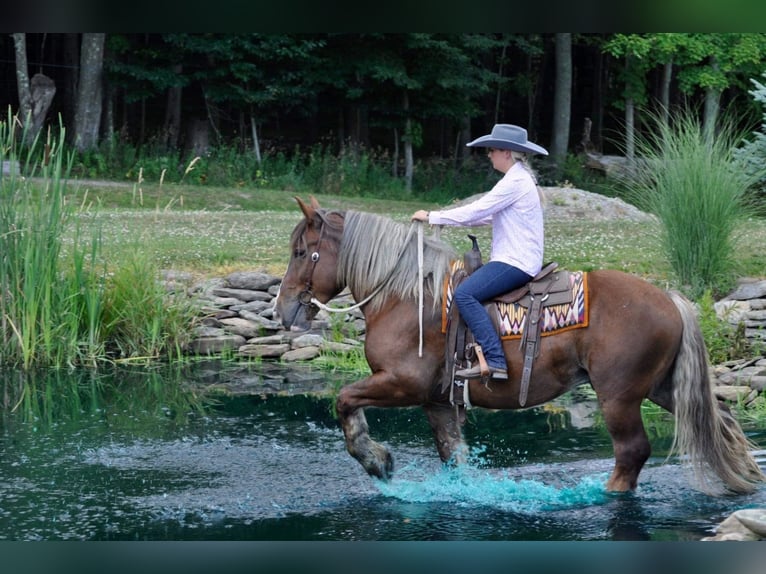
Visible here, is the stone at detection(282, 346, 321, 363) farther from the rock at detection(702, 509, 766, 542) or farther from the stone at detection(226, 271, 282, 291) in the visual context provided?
the rock at detection(702, 509, 766, 542)

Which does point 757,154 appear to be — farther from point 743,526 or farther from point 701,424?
point 743,526

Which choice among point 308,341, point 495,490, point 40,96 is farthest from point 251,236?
point 40,96

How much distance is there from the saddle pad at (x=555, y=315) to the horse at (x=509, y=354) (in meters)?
0.05

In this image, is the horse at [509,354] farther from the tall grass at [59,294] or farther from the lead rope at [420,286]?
the tall grass at [59,294]

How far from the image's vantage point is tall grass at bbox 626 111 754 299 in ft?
35.9

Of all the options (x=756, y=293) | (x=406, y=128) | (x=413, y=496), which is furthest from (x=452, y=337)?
(x=406, y=128)

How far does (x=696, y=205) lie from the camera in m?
10.9

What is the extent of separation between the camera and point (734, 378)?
9.69 meters

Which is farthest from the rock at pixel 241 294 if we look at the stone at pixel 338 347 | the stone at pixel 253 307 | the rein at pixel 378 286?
the rein at pixel 378 286

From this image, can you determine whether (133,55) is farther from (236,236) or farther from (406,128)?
(236,236)

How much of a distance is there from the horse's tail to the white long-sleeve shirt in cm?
96

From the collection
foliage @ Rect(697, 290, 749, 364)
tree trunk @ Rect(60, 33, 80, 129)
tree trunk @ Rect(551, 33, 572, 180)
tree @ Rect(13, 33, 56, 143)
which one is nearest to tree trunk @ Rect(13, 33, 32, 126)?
tree @ Rect(13, 33, 56, 143)

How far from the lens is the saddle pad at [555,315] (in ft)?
21.2

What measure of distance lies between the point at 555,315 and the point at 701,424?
44.7 inches
